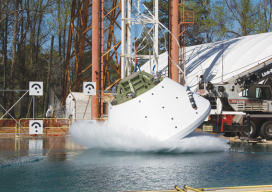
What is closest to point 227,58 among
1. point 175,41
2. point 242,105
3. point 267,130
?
point 175,41

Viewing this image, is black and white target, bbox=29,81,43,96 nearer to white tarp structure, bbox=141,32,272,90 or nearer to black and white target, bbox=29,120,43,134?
black and white target, bbox=29,120,43,134

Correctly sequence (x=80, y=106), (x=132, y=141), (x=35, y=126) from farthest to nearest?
(x=80, y=106) < (x=35, y=126) < (x=132, y=141)

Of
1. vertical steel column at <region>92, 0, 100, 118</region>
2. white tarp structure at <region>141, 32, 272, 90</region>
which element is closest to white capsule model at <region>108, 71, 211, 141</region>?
white tarp structure at <region>141, 32, 272, 90</region>

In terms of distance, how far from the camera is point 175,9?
2638cm

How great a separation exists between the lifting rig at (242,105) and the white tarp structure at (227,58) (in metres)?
3.04

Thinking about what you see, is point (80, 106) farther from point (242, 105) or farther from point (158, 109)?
point (158, 109)

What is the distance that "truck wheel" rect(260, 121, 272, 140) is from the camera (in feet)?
58.0

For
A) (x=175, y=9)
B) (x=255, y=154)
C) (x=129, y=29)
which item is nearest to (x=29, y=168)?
(x=255, y=154)

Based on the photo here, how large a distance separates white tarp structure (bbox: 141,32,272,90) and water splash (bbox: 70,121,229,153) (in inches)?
380

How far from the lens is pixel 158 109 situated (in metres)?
12.3

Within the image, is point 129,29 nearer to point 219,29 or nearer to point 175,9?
point 175,9

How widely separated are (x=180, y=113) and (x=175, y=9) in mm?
15966

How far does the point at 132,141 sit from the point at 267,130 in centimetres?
911

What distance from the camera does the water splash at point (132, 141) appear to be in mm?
12062
